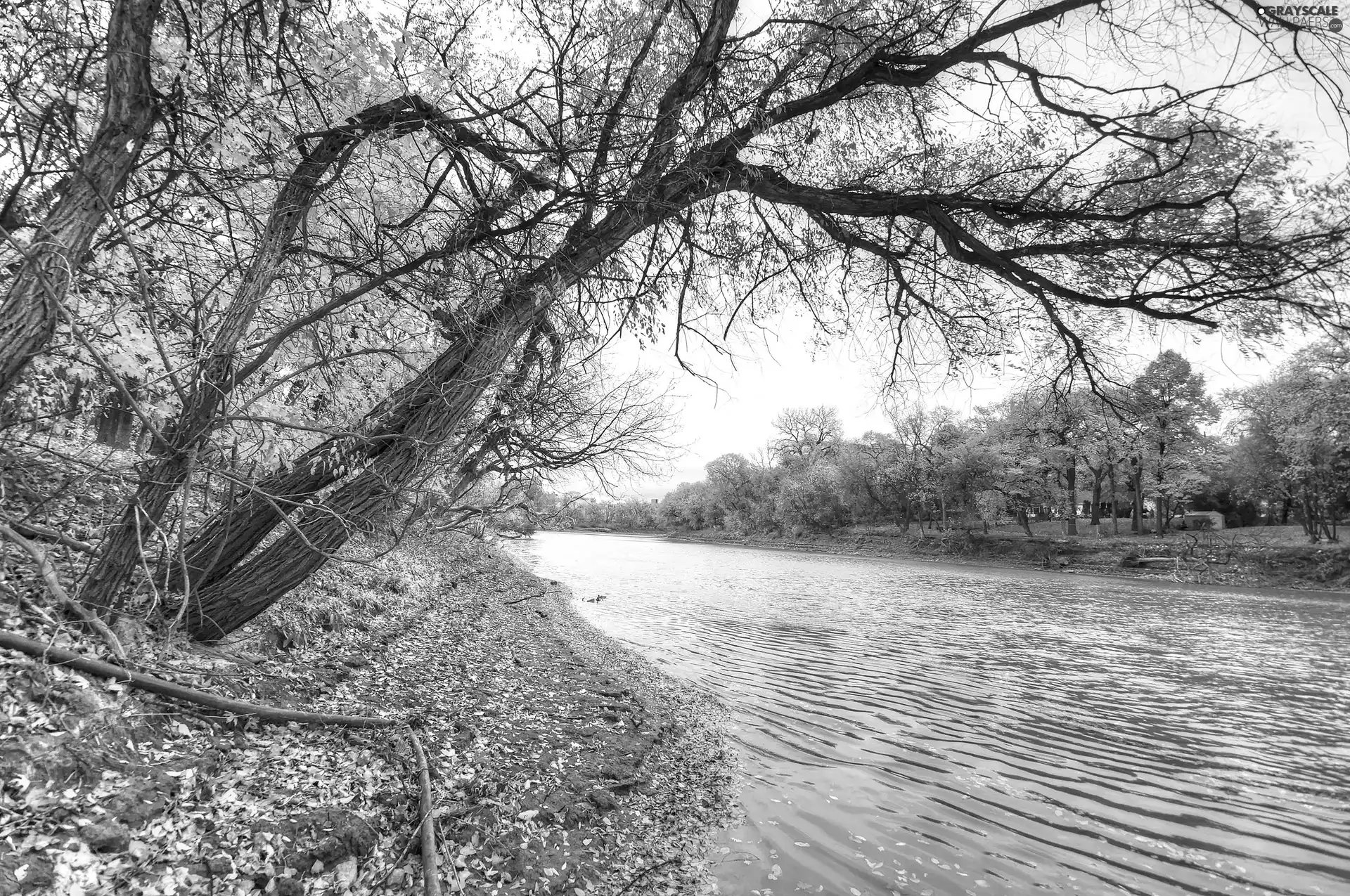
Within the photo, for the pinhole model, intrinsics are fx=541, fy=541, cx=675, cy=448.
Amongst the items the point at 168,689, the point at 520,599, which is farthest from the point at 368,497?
the point at 520,599

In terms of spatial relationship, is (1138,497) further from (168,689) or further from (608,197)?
(168,689)

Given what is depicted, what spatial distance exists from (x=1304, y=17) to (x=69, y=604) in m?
9.20

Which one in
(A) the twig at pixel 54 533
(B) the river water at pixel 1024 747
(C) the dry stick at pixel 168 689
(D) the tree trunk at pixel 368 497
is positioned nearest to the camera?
(C) the dry stick at pixel 168 689

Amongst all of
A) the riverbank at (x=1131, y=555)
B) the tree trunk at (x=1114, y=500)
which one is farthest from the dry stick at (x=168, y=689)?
the tree trunk at (x=1114, y=500)

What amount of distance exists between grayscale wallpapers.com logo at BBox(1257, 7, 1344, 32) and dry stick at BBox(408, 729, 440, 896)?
25.6 feet

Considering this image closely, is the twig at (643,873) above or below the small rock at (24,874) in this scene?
below

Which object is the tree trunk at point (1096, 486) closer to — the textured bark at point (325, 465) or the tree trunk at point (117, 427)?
the textured bark at point (325, 465)

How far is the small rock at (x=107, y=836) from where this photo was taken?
101 inches

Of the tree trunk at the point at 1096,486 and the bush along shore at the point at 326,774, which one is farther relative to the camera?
the tree trunk at the point at 1096,486

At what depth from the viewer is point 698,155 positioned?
4.66m

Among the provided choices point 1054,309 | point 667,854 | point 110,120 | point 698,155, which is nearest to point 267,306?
point 110,120

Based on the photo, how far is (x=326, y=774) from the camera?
3.73m

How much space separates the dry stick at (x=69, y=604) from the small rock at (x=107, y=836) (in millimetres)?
1119

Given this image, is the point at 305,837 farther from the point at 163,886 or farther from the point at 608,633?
the point at 608,633
